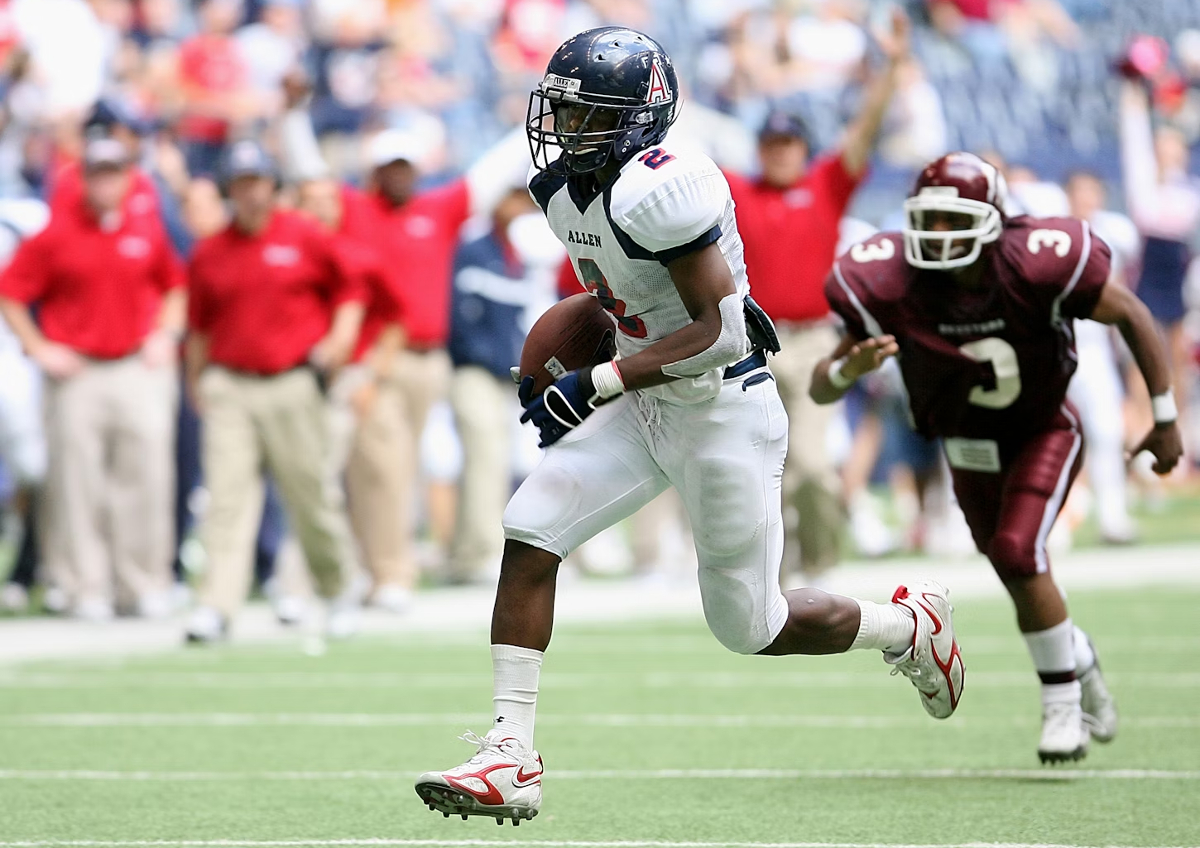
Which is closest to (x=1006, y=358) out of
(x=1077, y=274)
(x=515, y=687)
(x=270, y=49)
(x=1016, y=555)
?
(x=1077, y=274)

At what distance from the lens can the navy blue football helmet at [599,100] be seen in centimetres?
438

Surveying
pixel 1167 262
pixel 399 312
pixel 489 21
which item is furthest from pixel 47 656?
pixel 489 21

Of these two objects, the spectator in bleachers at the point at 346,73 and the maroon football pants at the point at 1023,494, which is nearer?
the maroon football pants at the point at 1023,494

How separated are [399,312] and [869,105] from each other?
8.83 feet

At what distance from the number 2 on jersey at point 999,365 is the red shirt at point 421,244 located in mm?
5428

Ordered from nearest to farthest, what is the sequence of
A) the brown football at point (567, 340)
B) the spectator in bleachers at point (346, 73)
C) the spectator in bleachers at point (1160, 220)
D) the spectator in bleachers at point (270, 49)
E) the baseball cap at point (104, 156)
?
1. the brown football at point (567, 340)
2. the baseball cap at point (104, 156)
3. the spectator in bleachers at point (1160, 220)
4. the spectator in bleachers at point (270, 49)
5. the spectator in bleachers at point (346, 73)

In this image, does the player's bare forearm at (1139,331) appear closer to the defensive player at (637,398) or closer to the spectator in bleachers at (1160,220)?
the defensive player at (637,398)

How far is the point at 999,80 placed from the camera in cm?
1911

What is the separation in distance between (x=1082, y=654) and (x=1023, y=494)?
517 millimetres

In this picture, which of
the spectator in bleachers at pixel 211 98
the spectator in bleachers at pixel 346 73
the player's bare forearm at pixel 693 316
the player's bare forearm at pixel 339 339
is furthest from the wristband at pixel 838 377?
the spectator in bleachers at pixel 346 73

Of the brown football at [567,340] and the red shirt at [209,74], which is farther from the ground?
the red shirt at [209,74]

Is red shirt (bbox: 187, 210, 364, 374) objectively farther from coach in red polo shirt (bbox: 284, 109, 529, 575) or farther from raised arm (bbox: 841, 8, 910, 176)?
raised arm (bbox: 841, 8, 910, 176)

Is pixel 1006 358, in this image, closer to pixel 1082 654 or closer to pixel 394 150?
pixel 1082 654

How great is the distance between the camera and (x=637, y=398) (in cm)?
468
